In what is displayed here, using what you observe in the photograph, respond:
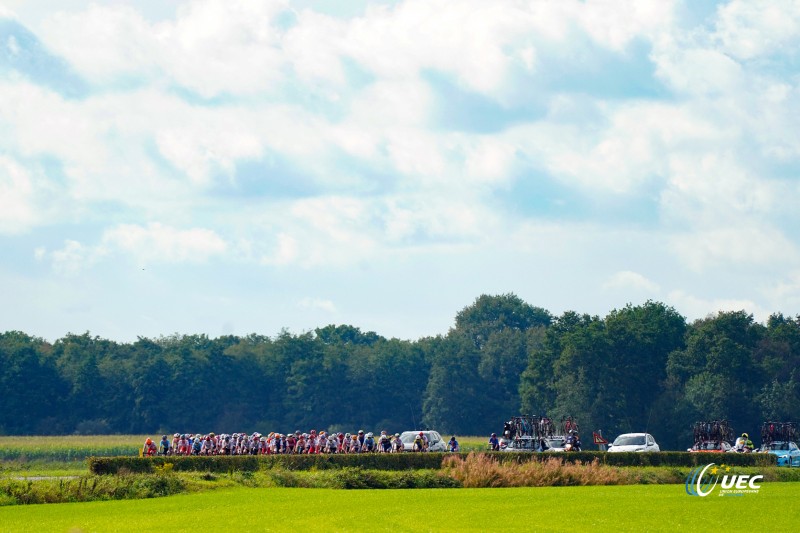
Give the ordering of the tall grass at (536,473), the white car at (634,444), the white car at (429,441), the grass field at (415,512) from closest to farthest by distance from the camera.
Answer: the grass field at (415,512), the tall grass at (536,473), the white car at (634,444), the white car at (429,441)

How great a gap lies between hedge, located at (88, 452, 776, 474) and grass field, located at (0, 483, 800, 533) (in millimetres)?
6504

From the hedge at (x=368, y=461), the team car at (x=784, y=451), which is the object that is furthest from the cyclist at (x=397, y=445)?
the team car at (x=784, y=451)

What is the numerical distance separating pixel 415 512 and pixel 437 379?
107 meters

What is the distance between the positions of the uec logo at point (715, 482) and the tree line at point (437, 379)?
4926cm

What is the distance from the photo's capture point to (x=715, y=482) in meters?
48.4

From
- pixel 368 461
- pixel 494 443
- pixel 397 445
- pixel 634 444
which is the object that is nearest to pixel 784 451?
pixel 634 444

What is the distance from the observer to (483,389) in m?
142

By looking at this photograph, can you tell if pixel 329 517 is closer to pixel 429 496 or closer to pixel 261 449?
pixel 429 496

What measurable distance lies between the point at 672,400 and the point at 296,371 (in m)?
52.5

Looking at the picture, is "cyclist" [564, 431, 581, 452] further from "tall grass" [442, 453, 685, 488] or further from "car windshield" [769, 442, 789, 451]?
"car windshield" [769, 442, 789, 451]

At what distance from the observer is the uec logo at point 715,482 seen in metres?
45.8

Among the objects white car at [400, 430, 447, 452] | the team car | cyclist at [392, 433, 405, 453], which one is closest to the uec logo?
the team car

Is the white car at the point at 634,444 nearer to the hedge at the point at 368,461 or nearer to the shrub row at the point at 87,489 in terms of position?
the hedge at the point at 368,461

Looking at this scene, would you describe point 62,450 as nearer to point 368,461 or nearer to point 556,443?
Result: point 556,443
